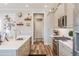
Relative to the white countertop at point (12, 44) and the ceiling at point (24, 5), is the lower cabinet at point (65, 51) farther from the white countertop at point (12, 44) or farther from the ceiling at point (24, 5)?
the ceiling at point (24, 5)

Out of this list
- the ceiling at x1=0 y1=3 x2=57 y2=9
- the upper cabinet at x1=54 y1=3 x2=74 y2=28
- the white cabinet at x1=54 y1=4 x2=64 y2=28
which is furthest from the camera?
the white cabinet at x1=54 y1=4 x2=64 y2=28

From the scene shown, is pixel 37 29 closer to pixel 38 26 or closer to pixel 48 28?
pixel 38 26

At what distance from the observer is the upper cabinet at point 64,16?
75.1 inches

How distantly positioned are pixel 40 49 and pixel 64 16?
1.90 ft

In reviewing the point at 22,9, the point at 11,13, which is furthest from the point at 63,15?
the point at 11,13

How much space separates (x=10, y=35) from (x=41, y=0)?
633 mm

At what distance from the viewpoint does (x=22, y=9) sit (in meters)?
1.95

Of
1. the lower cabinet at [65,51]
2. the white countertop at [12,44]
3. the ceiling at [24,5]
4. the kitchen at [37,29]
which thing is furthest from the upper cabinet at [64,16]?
the white countertop at [12,44]

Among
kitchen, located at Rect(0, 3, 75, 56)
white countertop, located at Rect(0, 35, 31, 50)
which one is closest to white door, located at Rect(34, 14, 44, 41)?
kitchen, located at Rect(0, 3, 75, 56)

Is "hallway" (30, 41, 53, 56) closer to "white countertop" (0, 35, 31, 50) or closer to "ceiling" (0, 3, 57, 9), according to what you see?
"white countertop" (0, 35, 31, 50)

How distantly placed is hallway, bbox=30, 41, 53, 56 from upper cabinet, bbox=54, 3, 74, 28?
34cm

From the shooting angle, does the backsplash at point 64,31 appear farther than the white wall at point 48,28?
No

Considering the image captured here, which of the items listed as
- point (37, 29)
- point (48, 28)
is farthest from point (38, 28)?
point (48, 28)

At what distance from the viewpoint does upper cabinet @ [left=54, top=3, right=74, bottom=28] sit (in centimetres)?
191
